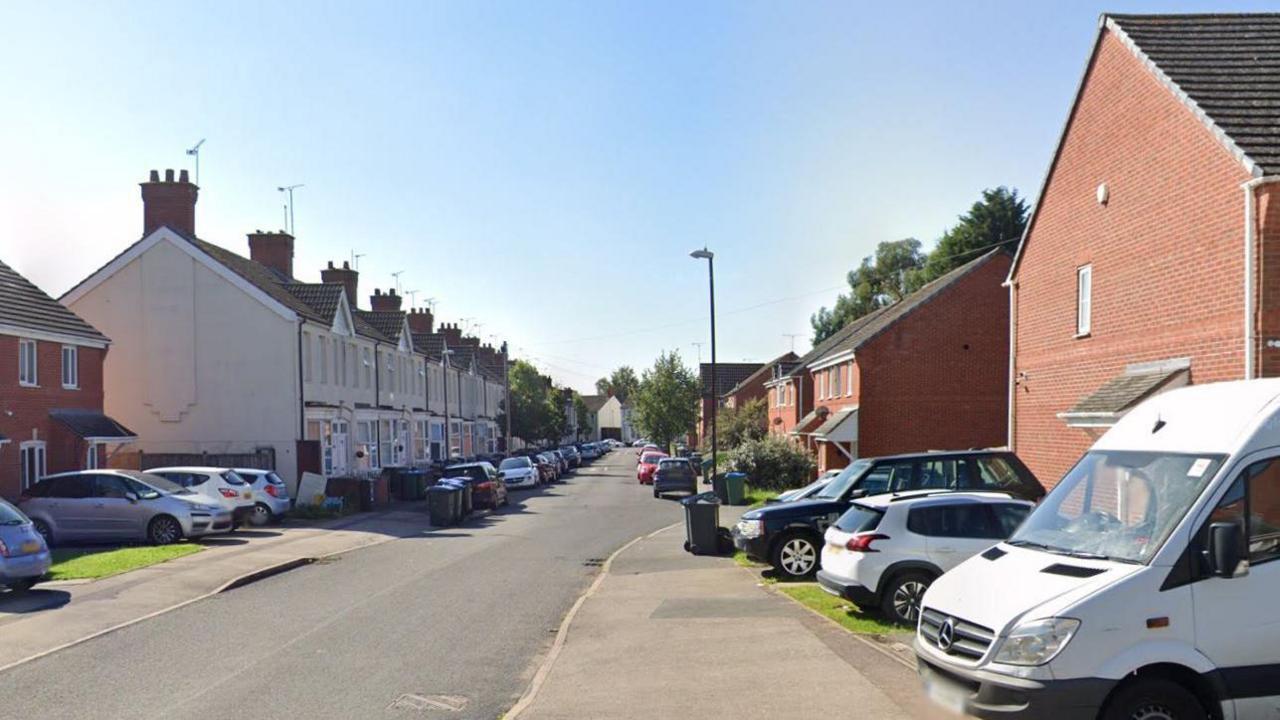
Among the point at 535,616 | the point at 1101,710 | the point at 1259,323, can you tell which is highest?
the point at 1259,323

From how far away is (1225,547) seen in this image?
21.1ft

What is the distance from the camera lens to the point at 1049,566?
708cm

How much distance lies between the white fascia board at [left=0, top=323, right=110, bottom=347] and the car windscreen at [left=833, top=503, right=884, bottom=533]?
67.8ft

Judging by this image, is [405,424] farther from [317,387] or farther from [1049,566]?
[1049,566]

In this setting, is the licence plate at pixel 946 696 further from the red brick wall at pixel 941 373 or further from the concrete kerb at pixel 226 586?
the red brick wall at pixel 941 373

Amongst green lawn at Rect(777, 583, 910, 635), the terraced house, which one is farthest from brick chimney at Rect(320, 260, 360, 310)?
green lawn at Rect(777, 583, 910, 635)

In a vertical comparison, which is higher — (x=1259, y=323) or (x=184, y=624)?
(x=1259, y=323)

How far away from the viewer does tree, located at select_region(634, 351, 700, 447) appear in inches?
2904

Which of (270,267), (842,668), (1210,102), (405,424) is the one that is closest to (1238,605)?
(842,668)

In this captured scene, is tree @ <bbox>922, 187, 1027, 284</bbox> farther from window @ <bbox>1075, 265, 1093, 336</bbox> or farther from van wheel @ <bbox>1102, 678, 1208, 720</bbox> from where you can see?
van wheel @ <bbox>1102, 678, 1208, 720</bbox>

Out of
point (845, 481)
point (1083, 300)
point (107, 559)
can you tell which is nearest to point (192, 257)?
point (107, 559)

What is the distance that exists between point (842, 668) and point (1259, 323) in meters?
6.92

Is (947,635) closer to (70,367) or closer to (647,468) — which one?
(70,367)

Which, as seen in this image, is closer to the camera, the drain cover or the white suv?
the drain cover
